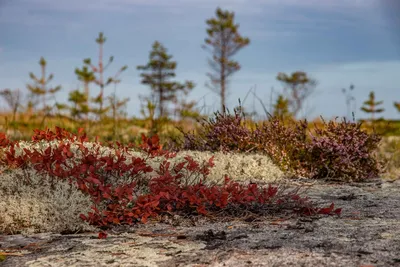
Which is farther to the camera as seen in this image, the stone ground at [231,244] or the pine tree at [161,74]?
the pine tree at [161,74]

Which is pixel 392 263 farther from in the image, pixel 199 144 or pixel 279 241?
pixel 199 144

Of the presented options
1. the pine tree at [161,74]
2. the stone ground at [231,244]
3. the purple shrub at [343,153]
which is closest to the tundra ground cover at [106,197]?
the stone ground at [231,244]

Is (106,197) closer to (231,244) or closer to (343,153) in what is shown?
(231,244)

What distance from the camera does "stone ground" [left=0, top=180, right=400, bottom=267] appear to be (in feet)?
8.86

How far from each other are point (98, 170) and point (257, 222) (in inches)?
64.1

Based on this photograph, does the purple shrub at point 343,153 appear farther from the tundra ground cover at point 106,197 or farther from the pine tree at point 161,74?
the pine tree at point 161,74

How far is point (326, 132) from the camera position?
23.0 feet

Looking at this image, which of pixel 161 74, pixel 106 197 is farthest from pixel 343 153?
pixel 161 74

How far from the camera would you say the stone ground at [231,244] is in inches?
106

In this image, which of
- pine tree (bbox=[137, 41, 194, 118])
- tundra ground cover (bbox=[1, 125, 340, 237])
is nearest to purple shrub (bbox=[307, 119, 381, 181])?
tundra ground cover (bbox=[1, 125, 340, 237])

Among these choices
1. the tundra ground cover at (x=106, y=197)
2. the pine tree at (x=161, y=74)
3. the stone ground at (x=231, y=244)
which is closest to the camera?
the stone ground at (x=231, y=244)

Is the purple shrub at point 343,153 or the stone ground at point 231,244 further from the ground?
the purple shrub at point 343,153

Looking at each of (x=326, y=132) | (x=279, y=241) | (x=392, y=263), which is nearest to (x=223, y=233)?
(x=279, y=241)

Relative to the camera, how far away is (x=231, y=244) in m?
3.02
